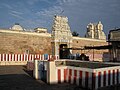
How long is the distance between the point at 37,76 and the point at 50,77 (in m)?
1.41

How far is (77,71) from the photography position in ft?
22.1

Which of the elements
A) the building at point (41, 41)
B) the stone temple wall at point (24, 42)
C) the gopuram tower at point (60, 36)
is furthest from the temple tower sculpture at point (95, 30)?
the stone temple wall at point (24, 42)

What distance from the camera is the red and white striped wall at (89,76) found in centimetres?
600

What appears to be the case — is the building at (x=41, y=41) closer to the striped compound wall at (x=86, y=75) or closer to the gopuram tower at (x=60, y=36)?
the gopuram tower at (x=60, y=36)

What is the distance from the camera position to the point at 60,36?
27531 millimetres

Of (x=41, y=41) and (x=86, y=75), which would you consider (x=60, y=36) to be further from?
(x=86, y=75)

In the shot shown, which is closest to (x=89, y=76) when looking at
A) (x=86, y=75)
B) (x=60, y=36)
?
(x=86, y=75)

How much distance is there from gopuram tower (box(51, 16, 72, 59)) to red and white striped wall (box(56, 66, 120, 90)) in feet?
63.8

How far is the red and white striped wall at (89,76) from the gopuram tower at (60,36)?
19.5 m

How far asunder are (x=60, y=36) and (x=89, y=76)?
70.9 feet

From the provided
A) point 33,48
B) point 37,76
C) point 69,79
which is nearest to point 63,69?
point 69,79

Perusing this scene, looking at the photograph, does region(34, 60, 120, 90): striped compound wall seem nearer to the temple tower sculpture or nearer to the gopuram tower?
the gopuram tower

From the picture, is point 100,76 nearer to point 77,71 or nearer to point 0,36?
point 77,71

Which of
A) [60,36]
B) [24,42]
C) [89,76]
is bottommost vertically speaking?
[89,76]
